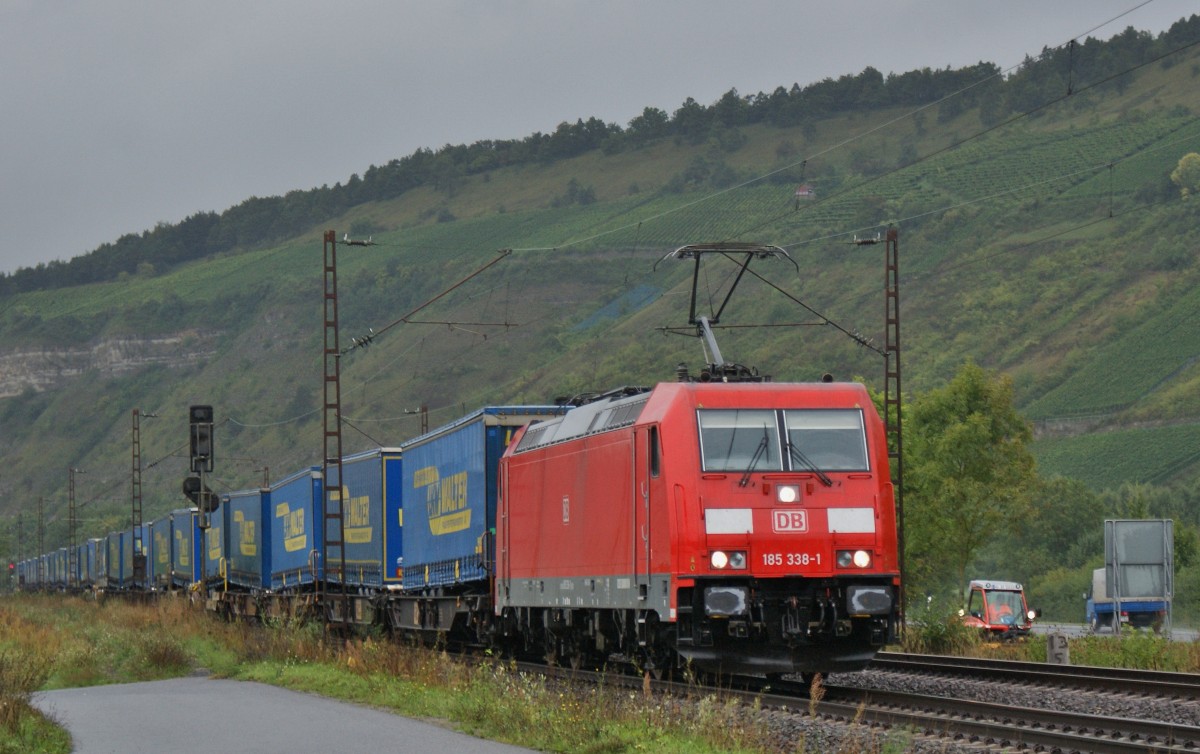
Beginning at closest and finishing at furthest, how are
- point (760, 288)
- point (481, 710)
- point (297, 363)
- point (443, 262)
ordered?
Answer: point (481, 710) → point (760, 288) → point (297, 363) → point (443, 262)

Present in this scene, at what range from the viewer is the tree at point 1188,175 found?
143400mm

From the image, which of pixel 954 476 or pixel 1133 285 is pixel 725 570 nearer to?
pixel 954 476

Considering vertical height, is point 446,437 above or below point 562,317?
below

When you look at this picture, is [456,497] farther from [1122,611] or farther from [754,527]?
[1122,611]

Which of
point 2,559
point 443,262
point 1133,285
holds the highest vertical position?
point 443,262

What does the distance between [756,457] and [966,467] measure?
3090 cm

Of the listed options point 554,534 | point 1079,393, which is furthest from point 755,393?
point 1079,393

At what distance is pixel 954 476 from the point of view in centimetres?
4856

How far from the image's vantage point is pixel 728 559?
18438mm

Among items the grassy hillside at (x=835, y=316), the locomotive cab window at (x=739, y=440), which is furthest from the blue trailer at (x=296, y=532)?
the grassy hillside at (x=835, y=316)

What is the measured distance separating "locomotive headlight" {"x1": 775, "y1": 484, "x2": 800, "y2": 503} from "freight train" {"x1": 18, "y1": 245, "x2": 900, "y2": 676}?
20mm

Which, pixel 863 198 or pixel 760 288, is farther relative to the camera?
pixel 863 198

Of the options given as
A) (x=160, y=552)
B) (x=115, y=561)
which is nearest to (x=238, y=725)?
(x=160, y=552)

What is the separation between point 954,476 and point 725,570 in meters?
31.5
